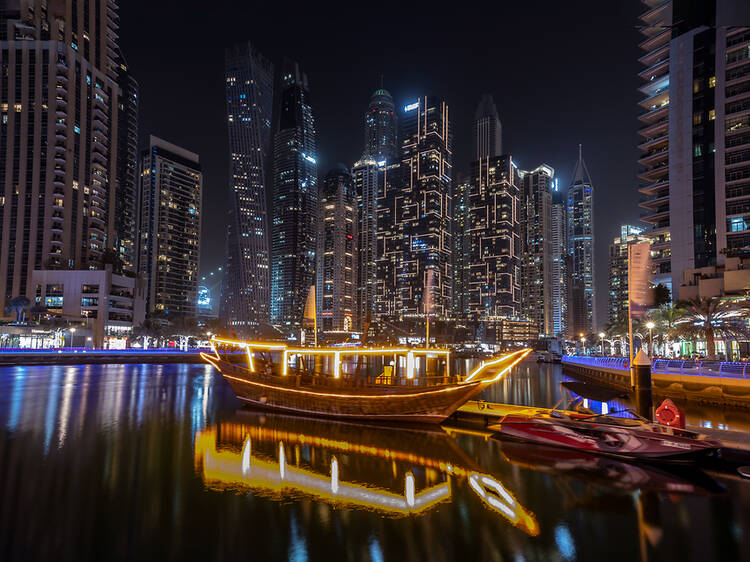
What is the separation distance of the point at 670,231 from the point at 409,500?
2813 inches

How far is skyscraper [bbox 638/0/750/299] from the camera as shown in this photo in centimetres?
6134

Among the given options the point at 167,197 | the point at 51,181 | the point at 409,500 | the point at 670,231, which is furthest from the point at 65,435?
the point at 167,197

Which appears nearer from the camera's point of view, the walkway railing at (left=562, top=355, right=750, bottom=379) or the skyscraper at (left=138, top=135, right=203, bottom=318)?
the walkway railing at (left=562, top=355, right=750, bottom=379)

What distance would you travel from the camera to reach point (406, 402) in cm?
2311

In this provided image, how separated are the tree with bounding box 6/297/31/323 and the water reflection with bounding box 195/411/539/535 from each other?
81.7 m

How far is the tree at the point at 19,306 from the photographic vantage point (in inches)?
3199

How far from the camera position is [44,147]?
9625 cm

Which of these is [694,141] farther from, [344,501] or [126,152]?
[126,152]

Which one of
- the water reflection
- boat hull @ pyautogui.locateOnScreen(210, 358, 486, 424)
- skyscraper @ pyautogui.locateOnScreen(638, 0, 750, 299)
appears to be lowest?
the water reflection

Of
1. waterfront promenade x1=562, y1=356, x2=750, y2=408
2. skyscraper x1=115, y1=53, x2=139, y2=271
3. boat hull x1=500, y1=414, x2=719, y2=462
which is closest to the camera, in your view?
boat hull x1=500, y1=414, x2=719, y2=462

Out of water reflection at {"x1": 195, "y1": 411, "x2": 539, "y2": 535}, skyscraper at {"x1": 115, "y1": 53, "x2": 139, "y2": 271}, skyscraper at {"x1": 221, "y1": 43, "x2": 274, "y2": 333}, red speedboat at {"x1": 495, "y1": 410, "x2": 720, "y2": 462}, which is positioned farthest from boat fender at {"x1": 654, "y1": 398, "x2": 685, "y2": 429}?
skyscraper at {"x1": 115, "y1": 53, "x2": 139, "y2": 271}

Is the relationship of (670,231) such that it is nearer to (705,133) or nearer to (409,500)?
(705,133)

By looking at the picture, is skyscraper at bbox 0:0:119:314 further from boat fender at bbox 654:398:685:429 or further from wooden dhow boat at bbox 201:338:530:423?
boat fender at bbox 654:398:685:429

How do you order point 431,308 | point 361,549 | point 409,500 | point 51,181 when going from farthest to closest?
point 51,181
point 431,308
point 409,500
point 361,549
